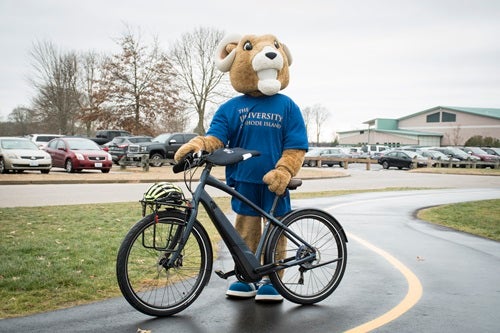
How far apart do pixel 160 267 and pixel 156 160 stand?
24840 mm

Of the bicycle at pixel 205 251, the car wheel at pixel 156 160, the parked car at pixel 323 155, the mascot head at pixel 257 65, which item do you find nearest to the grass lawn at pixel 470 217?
the bicycle at pixel 205 251

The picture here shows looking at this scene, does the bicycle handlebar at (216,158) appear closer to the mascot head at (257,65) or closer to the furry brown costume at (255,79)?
the furry brown costume at (255,79)

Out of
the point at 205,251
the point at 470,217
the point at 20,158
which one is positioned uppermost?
the point at 20,158

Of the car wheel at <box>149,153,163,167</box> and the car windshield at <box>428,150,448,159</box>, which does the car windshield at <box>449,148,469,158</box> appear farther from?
the car wheel at <box>149,153,163,167</box>

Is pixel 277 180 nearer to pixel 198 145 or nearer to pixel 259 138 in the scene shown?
pixel 259 138

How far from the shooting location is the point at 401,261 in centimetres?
672

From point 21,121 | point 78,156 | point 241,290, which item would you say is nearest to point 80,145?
point 78,156

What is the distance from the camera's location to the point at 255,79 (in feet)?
17.0

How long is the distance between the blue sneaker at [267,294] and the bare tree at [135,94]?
42137mm

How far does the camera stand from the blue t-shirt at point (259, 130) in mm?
4969

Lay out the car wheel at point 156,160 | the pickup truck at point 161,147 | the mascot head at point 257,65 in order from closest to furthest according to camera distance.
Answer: the mascot head at point 257,65
the car wheel at point 156,160
the pickup truck at point 161,147

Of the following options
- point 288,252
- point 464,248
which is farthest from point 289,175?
point 464,248

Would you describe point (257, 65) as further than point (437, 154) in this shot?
No

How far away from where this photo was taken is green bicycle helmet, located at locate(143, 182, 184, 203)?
4113 mm
